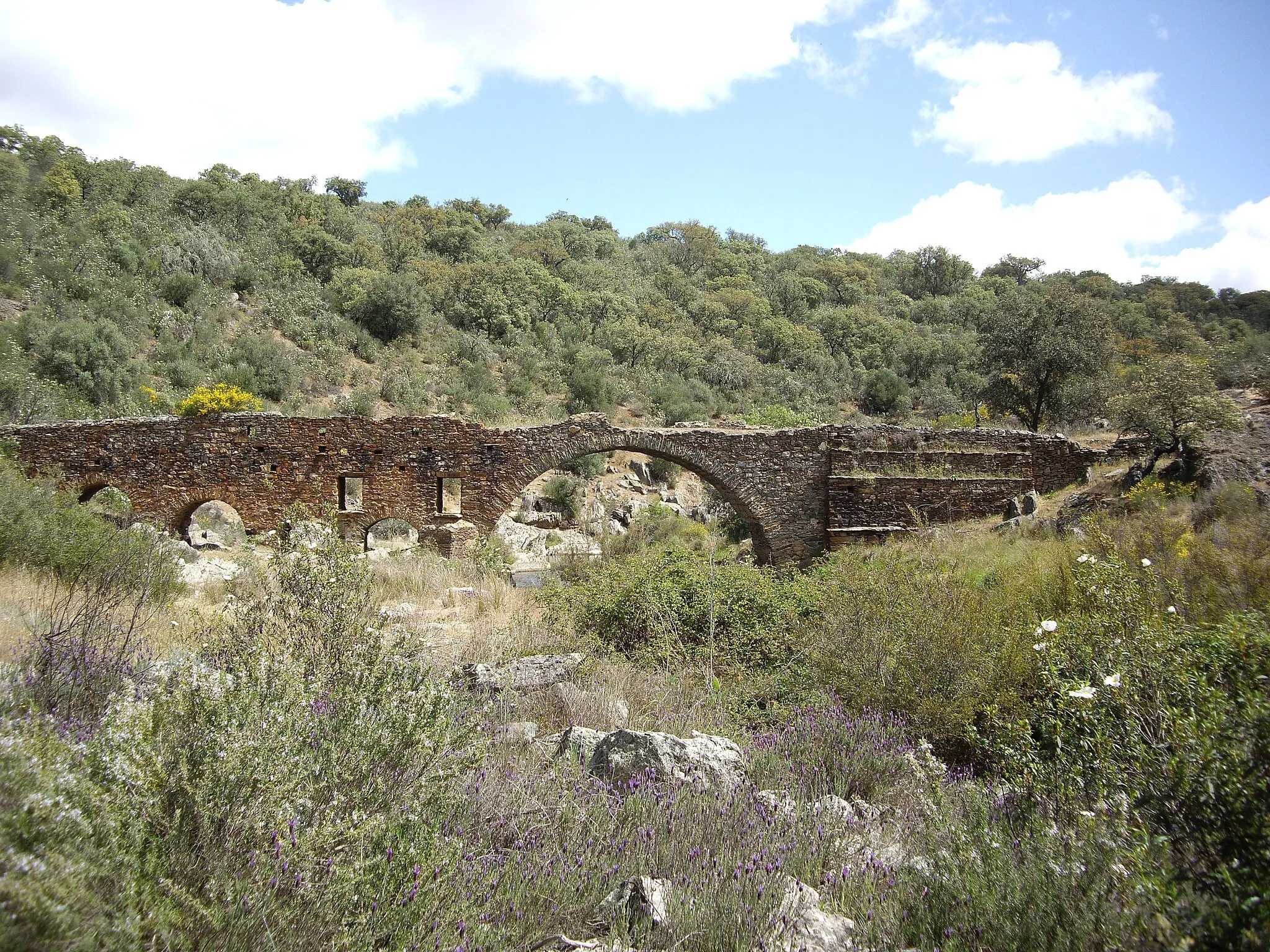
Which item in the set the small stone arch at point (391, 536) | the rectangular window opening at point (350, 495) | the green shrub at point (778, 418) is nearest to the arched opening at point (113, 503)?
the rectangular window opening at point (350, 495)

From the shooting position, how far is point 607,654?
23.8ft

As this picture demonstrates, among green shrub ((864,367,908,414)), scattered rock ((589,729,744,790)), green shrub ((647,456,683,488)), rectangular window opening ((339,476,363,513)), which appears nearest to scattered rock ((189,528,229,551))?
rectangular window opening ((339,476,363,513))

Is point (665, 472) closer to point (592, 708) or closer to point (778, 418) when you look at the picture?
point (778, 418)

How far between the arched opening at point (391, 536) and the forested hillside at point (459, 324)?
6.37 meters

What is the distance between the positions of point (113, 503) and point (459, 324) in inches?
897

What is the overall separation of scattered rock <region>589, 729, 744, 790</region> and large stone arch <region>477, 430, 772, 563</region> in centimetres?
1164

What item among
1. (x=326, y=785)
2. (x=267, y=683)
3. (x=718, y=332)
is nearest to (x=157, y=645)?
(x=267, y=683)

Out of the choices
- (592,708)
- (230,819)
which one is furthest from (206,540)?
(230,819)

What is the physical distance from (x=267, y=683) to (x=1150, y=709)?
400 centimetres

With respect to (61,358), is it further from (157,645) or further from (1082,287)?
(1082,287)

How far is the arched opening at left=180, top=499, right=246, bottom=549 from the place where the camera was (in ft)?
57.1

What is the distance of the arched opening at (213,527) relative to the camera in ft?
57.1

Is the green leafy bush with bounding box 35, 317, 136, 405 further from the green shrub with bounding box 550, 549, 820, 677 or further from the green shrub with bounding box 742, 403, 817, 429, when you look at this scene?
the green shrub with bounding box 550, 549, 820, 677

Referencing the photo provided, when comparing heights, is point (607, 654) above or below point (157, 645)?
below
